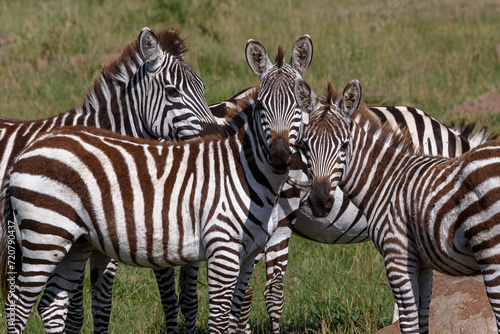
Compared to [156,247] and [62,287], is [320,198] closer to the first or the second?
[156,247]

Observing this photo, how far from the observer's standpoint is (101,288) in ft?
20.9

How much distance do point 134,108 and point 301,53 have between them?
1853mm

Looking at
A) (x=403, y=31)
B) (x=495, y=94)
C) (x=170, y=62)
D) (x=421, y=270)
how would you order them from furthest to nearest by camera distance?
(x=403, y=31) < (x=495, y=94) < (x=170, y=62) < (x=421, y=270)

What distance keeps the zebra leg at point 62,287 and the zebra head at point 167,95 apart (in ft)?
5.11

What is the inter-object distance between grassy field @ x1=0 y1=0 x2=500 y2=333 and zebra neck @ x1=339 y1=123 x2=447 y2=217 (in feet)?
5.66

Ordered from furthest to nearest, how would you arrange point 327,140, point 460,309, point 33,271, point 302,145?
point 460,309 < point 302,145 < point 327,140 < point 33,271

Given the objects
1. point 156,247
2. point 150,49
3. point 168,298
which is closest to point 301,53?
point 150,49

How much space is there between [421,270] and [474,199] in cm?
110

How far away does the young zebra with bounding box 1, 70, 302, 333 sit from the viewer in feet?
17.0

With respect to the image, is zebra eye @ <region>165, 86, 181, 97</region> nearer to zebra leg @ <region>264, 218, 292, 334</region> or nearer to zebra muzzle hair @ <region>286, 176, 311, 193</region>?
zebra muzzle hair @ <region>286, 176, 311, 193</region>

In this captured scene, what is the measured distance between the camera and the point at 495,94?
13.2 metres

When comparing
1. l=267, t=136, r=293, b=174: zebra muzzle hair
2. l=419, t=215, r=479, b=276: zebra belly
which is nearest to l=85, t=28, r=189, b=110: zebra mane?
→ l=267, t=136, r=293, b=174: zebra muzzle hair

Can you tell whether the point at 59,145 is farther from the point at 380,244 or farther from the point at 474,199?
the point at 474,199

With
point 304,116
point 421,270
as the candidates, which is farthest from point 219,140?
point 421,270
